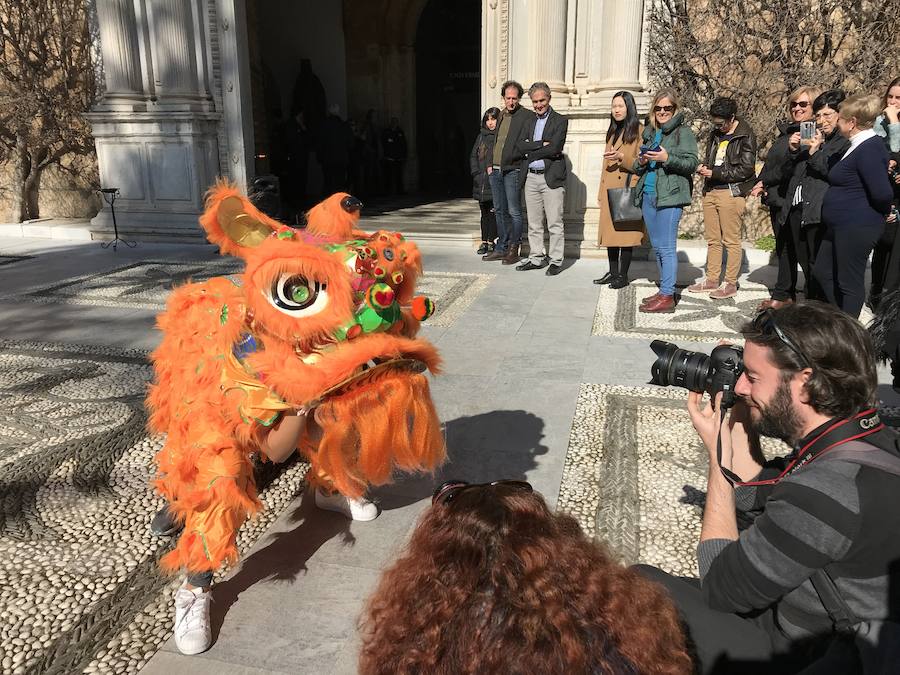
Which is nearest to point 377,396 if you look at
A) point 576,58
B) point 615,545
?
point 615,545

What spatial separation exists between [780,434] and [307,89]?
14.8m

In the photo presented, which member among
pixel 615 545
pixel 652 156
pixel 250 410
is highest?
pixel 652 156

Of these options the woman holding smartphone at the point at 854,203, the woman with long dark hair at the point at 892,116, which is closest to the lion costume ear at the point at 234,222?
the woman holding smartphone at the point at 854,203

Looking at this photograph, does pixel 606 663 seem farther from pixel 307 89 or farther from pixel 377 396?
pixel 307 89

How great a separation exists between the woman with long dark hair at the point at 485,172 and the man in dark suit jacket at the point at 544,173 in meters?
0.69

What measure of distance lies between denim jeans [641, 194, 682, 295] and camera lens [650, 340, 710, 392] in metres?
4.28

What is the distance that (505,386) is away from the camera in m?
4.51

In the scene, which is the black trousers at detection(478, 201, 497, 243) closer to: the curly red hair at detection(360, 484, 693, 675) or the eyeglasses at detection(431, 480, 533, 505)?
the eyeglasses at detection(431, 480, 533, 505)

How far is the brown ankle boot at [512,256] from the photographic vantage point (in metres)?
8.49

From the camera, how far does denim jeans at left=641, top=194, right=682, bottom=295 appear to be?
6.40 m

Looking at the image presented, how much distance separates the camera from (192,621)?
2.25 meters

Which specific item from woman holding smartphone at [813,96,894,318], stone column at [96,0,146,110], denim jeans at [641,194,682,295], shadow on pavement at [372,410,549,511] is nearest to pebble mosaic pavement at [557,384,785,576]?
shadow on pavement at [372,410,549,511]

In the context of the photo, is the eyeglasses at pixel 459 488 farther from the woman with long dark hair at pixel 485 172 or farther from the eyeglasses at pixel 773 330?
the woman with long dark hair at pixel 485 172

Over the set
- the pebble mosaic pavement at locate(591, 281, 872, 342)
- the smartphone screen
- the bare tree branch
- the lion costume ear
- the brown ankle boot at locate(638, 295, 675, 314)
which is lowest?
the pebble mosaic pavement at locate(591, 281, 872, 342)
